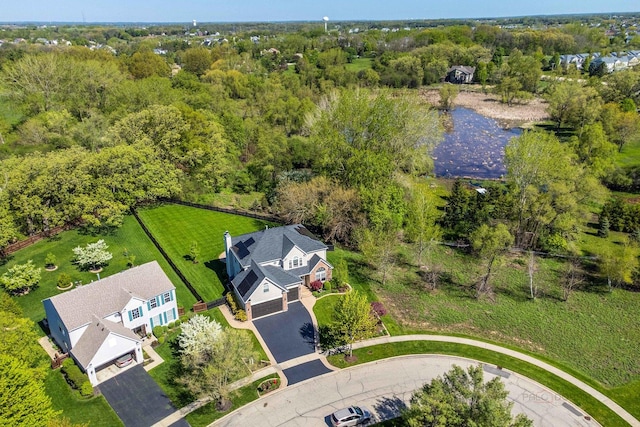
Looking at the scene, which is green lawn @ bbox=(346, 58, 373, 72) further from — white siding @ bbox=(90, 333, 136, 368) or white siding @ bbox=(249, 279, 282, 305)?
white siding @ bbox=(90, 333, 136, 368)

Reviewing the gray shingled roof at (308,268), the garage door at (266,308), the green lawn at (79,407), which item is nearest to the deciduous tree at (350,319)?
the garage door at (266,308)

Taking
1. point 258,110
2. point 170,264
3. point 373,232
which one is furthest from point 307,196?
point 258,110

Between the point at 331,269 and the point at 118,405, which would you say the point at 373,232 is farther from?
the point at 118,405

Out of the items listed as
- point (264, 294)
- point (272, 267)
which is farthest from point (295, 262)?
point (264, 294)

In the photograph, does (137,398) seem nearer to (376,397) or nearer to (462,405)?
(376,397)

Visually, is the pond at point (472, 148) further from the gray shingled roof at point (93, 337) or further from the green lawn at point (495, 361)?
the gray shingled roof at point (93, 337)

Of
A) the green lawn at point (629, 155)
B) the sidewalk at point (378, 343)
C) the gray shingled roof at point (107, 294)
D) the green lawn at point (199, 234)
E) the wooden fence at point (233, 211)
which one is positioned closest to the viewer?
the sidewalk at point (378, 343)

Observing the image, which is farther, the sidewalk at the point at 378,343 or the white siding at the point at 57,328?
the white siding at the point at 57,328

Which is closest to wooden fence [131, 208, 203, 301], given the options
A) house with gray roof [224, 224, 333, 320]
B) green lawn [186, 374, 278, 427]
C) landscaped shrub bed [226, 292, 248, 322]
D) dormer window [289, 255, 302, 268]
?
landscaped shrub bed [226, 292, 248, 322]
